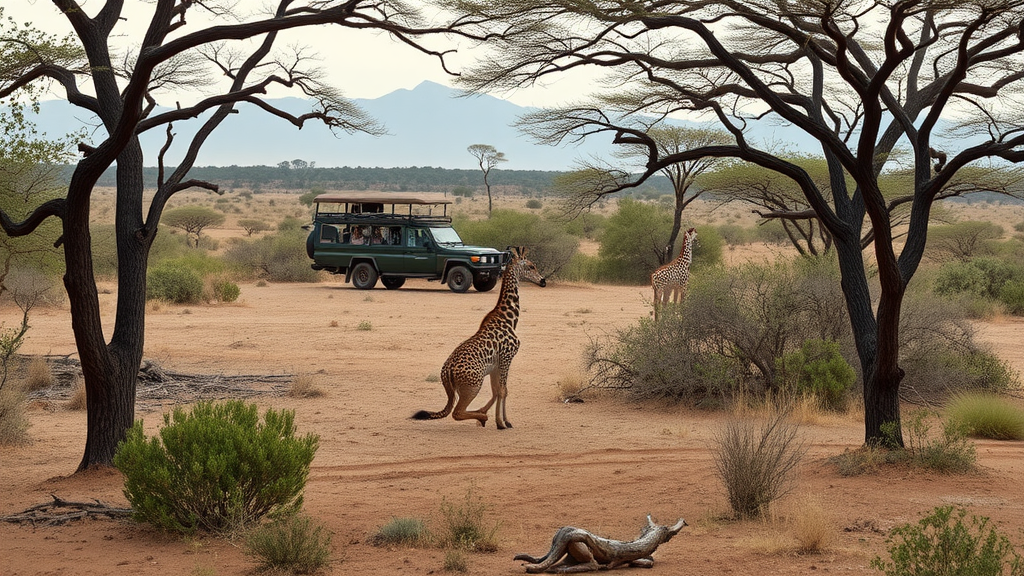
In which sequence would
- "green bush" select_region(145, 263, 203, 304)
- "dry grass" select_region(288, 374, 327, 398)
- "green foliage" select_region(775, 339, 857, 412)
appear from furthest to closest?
"green bush" select_region(145, 263, 203, 304) < "dry grass" select_region(288, 374, 327, 398) < "green foliage" select_region(775, 339, 857, 412)

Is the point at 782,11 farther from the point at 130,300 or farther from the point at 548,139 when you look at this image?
the point at 130,300

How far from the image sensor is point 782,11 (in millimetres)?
8734

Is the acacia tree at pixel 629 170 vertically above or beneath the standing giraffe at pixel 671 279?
above

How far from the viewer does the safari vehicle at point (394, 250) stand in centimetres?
3052

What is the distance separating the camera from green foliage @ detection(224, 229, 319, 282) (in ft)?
122

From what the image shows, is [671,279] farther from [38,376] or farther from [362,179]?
[362,179]

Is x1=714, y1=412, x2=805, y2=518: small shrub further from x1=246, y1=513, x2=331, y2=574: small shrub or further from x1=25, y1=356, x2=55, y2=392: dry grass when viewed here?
x1=25, y1=356, x2=55, y2=392: dry grass

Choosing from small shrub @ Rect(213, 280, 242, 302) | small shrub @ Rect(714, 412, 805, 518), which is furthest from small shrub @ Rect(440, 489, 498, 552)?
small shrub @ Rect(213, 280, 242, 302)

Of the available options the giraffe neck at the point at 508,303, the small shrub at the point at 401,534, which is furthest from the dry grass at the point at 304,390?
the small shrub at the point at 401,534

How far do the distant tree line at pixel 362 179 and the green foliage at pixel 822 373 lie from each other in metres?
97.8

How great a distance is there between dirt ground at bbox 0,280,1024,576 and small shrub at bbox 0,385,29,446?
0.85 ft

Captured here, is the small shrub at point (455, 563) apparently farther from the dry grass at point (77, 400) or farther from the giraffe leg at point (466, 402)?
the dry grass at point (77, 400)

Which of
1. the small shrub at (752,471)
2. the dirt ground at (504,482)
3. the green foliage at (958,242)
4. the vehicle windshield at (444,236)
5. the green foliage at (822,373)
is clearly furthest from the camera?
the green foliage at (958,242)

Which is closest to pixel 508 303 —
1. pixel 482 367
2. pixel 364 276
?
pixel 482 367
